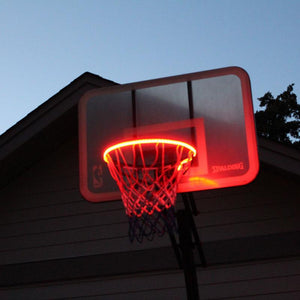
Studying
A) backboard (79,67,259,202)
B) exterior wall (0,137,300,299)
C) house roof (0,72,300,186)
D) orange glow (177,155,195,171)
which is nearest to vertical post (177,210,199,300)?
backboard (79,67,259,202)

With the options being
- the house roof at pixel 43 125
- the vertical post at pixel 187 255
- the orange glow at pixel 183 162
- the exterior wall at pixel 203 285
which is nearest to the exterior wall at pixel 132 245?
the exterior wall at pixel 203 285

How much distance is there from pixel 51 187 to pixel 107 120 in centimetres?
267

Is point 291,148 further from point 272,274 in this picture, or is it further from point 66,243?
point 66,243

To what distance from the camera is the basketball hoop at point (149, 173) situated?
18.3 ft

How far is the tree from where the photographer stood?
27.9 meters

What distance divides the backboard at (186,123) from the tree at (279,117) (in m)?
21.7

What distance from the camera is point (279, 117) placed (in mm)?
28766

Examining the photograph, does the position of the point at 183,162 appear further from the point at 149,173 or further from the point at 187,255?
the point at 187,255

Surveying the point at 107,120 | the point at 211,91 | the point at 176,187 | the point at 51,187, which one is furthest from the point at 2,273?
the point at 211,91

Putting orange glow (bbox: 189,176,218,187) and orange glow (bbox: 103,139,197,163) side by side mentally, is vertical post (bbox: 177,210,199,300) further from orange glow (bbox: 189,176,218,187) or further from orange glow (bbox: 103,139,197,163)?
orange glow (bbox: 103,139,197,163)

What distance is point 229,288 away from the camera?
7402mm

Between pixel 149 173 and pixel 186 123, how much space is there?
97 centimetres

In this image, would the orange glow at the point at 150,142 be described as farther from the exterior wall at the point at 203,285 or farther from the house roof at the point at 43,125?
the exterior wall at the point at 203,285

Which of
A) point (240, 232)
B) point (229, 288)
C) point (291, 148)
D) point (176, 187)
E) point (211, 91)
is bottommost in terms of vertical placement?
point (229, 288)
